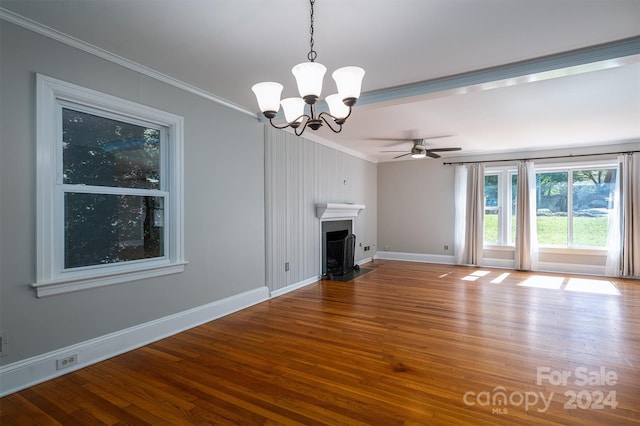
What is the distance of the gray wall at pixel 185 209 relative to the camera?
220 cm

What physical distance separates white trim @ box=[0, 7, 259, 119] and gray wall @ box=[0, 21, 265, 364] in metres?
0.04

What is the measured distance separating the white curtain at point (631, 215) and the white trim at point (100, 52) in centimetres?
687

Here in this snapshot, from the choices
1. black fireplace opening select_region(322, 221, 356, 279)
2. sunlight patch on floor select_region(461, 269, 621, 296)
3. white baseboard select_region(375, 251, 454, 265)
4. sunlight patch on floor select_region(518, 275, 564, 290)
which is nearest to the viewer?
sunlight patch on floor select_region(461, 269, 621, 296)

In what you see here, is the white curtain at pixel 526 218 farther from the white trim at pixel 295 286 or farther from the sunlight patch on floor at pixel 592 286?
the white trim at pixel 295 286

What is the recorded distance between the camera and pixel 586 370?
248 cm

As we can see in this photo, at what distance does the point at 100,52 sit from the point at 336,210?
4209 millimetres

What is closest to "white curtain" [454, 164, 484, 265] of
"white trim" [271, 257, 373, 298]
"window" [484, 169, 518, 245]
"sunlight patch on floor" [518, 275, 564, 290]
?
"window" [484, 169, 518, 245]

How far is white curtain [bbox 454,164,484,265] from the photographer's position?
6984mm

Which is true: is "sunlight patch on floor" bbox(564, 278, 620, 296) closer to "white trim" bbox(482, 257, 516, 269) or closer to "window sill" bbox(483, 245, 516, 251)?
"white trim" bbox(482, 257, 516, 269)

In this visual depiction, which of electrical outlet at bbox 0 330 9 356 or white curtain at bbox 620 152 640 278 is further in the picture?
white curtain at bbox 620 152 640 278

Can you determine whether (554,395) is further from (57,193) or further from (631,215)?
(631,215)

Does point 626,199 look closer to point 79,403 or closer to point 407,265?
point 407,265

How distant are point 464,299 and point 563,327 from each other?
1215 mm

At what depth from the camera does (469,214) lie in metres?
7.11
